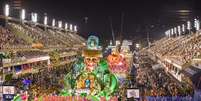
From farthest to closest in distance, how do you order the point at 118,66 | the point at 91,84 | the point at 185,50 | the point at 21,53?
1. the point at 21,53
2. the point at 185,50
3. the point at 118,66
4. the point at 91,84

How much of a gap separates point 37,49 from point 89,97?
39816 mm

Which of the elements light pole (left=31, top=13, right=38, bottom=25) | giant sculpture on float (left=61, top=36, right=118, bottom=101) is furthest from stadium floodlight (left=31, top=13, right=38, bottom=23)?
giant sculpture on float (left=61, top=36, right=118, bottom=101)

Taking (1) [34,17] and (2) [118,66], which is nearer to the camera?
(2) [118,66]

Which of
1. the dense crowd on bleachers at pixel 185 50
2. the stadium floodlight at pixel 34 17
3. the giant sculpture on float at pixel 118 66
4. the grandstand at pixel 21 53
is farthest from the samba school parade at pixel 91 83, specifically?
the stadium floodlight at pixel 34 17

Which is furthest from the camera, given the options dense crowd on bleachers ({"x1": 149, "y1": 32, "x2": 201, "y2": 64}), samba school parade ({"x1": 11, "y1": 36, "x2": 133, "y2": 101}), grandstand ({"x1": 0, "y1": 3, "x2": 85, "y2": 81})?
grandstand ({"x1": 0, "y1": 3, "x2": 85, "y2": 81})

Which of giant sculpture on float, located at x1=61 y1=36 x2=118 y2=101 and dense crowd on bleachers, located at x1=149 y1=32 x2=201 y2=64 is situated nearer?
giant sculpture on float, located at x1=61 y1=36 x2=118 y2=101

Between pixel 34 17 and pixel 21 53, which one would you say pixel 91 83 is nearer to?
pixel 21 53

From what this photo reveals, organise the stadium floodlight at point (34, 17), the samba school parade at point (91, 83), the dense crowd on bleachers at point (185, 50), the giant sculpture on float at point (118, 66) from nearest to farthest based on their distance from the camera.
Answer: the samba school parade at point (91, 83) < the giant sculpture on float at point (118, 66) < the dense crowd on bleachers at point (185, 50) < the stadium floodlight at point (34, 17)

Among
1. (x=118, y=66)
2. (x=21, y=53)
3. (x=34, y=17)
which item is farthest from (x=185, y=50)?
(x=34, y=17)

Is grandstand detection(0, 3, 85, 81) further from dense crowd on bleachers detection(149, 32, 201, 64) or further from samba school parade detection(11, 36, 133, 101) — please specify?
dense crowd on bleachers detection(149, 32, 201, 64)

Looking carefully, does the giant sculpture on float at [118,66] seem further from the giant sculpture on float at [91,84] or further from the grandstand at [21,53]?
the grandstand at [21,53]

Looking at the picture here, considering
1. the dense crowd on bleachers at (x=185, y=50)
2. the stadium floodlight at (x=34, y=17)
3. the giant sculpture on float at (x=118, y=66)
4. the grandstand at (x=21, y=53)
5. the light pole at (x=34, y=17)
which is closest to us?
the giant sculpture on float at (x=118, y=66)

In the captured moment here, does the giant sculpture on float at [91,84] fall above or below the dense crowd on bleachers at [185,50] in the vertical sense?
below

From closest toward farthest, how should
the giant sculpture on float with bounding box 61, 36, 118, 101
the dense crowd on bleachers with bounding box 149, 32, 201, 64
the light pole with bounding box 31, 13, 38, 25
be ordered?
the giant sculpture on float with bounding box 61, 36, 118, 101, the dense crowd on bleachers with bounding box 149, 32, 201, 64, the light pole with bounding box 31, 13, 38, 25
